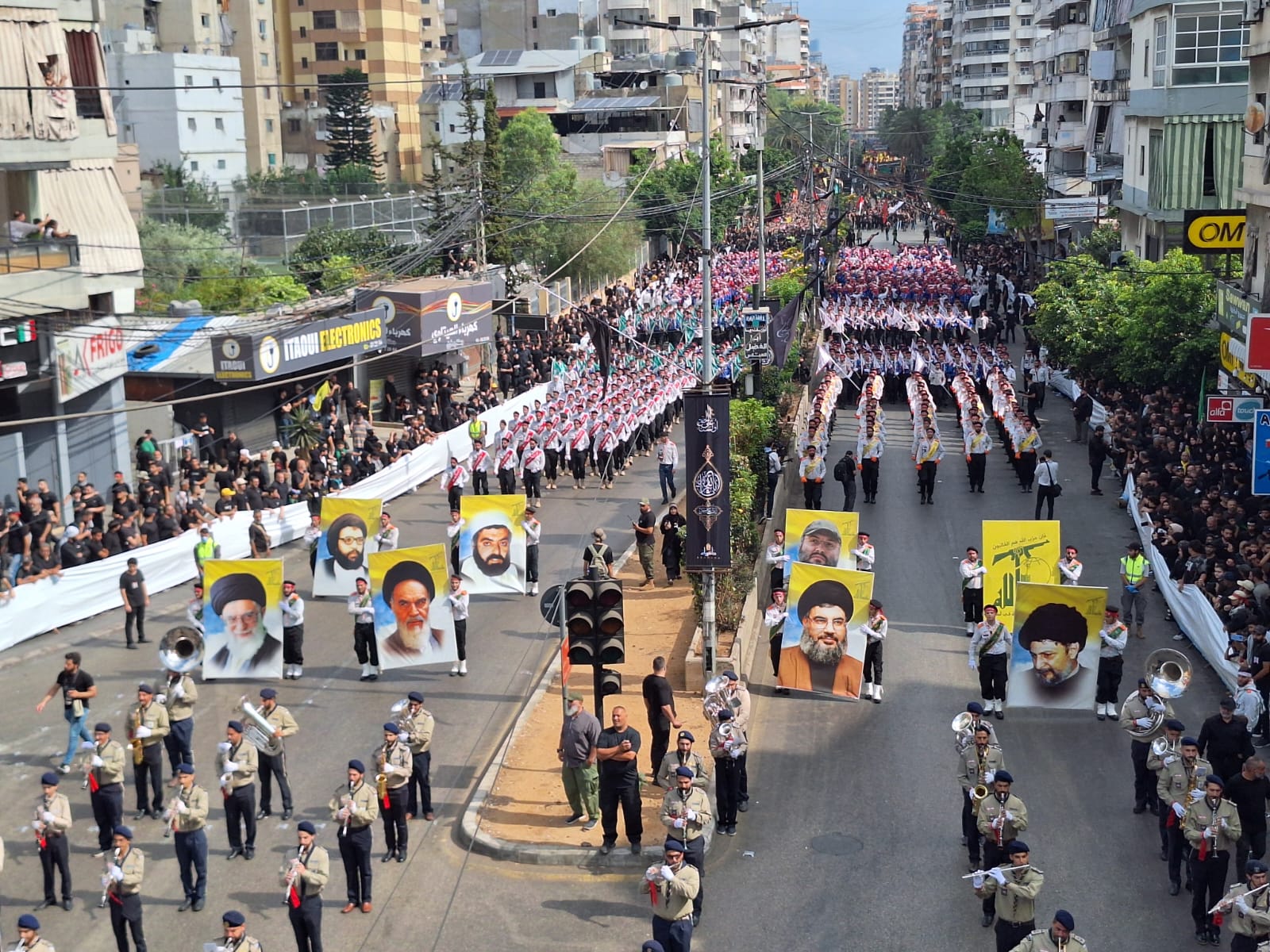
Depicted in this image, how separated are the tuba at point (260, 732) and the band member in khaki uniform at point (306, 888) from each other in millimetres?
2849

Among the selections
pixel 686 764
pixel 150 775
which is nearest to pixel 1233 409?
pixel 686 764

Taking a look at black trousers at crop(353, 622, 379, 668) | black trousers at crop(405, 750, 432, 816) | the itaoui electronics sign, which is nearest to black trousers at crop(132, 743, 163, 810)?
black trousers at crop(405, 750, 432, 816)

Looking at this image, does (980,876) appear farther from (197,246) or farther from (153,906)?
(197,246)

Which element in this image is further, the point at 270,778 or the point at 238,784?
the point at 270,778

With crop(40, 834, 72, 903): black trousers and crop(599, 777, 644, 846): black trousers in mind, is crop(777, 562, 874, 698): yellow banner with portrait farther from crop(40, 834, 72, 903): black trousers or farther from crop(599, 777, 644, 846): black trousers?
crop(40, 834, 72, 903): black trousers

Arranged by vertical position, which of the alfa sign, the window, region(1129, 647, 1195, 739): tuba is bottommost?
region(1129, 647, 1195, 739): tuba

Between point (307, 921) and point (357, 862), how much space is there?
1269mm

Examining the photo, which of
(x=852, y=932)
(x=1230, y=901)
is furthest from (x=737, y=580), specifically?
(x=1230, y=901)

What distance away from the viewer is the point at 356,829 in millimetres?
12992

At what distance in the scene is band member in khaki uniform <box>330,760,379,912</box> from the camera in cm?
1294

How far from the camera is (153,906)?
13.5 metres

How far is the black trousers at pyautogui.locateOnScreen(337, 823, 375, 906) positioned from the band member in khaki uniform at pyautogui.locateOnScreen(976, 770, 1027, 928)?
5114 mm

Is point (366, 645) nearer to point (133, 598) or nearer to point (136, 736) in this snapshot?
point (133, 598)

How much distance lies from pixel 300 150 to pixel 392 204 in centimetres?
A: 4430
